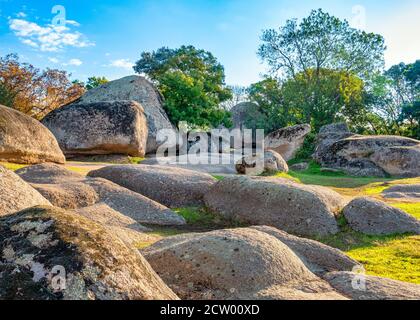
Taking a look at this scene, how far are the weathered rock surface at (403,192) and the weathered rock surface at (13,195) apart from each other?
13.7 metres

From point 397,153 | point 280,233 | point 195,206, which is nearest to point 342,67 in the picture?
point 397,153

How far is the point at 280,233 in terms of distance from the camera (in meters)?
8.73

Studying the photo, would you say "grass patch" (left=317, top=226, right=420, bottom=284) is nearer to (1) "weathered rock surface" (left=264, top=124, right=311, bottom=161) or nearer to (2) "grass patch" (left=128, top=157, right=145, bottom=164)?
(2) "grass patch" (left=128, top=157, right=145, bottom=164)

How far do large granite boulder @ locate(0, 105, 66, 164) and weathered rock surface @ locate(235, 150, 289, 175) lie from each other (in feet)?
29.2

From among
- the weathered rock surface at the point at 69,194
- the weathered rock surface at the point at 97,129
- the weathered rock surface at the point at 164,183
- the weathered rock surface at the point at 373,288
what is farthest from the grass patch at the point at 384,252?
the weathered rock surface at the point at 97,129

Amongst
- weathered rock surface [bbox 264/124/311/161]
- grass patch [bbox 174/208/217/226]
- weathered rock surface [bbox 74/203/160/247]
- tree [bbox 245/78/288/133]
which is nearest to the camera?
weathered rock surface [bbox 74/203/160/247]

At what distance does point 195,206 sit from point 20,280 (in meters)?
11.2

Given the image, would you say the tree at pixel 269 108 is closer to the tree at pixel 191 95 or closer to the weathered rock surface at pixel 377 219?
the tree at pixel 191 95

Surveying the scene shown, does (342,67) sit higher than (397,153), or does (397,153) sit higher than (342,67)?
(342,67)

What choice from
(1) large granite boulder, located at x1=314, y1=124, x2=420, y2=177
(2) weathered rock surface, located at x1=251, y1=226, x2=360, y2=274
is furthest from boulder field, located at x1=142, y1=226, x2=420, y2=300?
(1) large granite boulder, located at x1=314, y1=124, x2=420, y2=177

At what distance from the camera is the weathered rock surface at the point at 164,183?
48.0 ft

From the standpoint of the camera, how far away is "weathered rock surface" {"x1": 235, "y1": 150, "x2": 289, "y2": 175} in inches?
902

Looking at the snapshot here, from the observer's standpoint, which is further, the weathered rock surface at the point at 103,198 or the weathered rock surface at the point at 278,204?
the weathered rock surface at the point at 278,204
